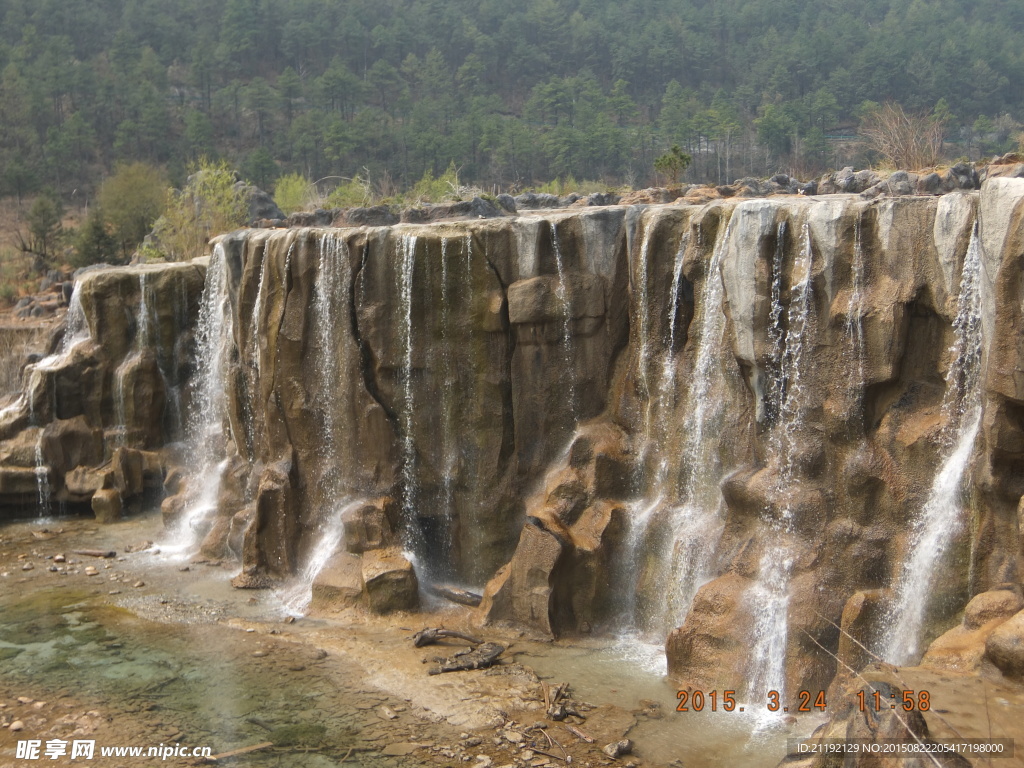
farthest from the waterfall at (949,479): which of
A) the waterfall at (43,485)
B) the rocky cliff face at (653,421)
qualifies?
the waterfall at (43,485)

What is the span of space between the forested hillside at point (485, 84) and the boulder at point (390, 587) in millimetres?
35821

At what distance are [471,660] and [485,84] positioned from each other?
63371mm

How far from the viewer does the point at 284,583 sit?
16.1 meters

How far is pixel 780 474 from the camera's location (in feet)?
40.3

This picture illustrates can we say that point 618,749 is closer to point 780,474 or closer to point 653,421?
point 780,474

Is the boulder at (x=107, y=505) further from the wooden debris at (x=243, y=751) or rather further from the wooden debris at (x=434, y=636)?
the wooden debris at (x=243, y=751)

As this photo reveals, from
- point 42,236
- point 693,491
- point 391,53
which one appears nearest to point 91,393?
point 693,491

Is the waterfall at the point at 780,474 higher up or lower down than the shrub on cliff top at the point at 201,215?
lower down

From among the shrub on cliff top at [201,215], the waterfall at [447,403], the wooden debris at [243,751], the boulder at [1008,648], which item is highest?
the shrub on cliff top at [201,215]

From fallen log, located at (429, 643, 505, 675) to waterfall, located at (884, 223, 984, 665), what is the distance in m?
4.52

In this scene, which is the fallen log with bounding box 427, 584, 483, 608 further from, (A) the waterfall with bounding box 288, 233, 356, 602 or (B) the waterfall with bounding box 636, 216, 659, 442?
(B) the waterfall with bounding box 636, 216, 659, 442

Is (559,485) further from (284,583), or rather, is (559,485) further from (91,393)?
(91,393)

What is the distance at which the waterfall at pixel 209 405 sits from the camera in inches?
746

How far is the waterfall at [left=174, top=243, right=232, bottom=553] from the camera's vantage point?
18938 mm
